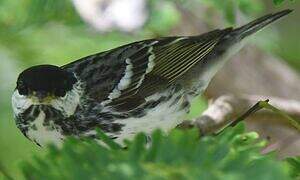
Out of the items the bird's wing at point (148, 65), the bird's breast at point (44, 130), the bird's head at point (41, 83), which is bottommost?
the bird's breast at point (44, 130)

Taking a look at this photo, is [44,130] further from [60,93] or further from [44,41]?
[44,41]

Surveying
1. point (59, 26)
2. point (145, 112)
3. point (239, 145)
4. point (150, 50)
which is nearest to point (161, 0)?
point (150, 50)

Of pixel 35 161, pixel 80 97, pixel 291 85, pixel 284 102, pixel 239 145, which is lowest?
pixel 35 161

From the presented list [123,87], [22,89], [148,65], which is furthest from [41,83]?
[148,65]

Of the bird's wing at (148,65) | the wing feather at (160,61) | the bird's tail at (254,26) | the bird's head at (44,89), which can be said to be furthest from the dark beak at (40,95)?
the bird's tail at (254,26)

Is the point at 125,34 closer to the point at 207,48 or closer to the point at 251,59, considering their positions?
the point at 207,48

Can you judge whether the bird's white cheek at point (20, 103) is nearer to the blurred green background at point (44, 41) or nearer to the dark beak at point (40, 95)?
the dark beak at point (40, 95)
